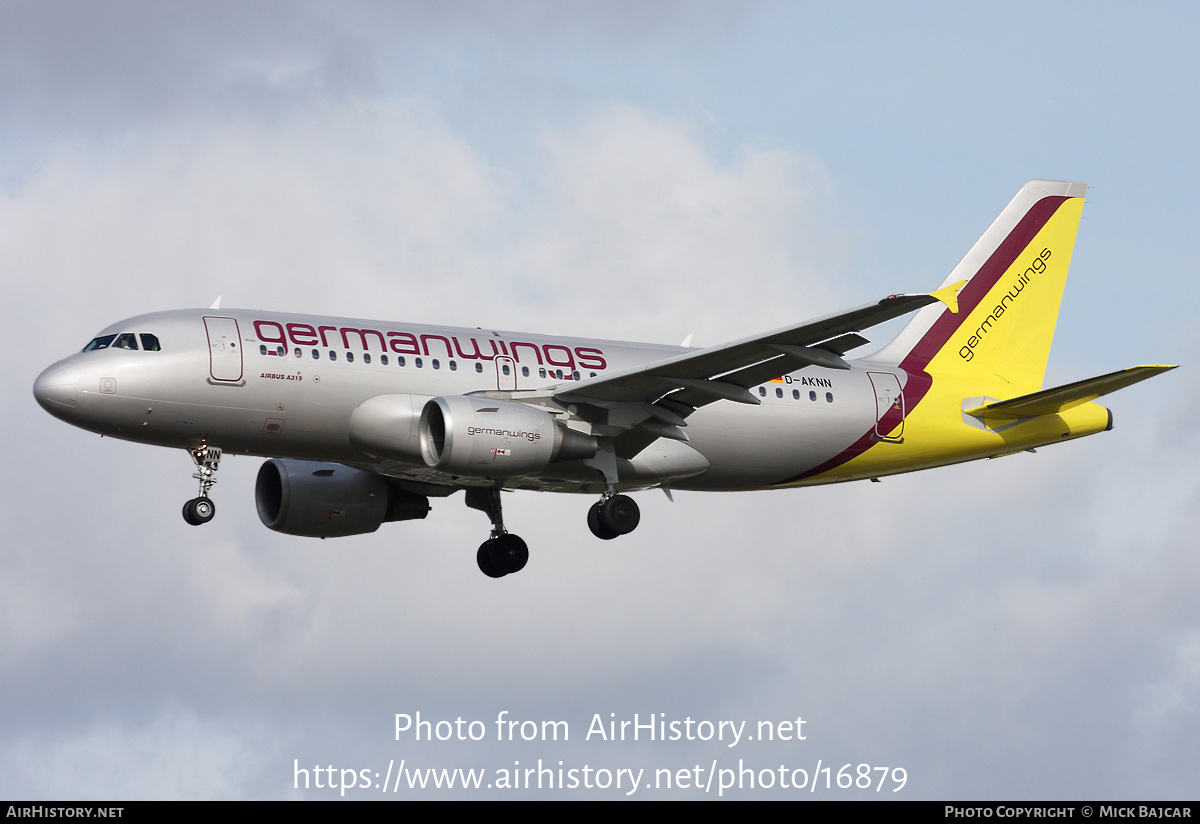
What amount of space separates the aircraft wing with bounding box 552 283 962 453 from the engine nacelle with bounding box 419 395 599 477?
1465 mm

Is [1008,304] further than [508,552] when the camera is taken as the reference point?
Yes

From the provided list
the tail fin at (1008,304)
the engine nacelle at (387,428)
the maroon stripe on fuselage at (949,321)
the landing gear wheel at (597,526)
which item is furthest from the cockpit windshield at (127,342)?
the tail fin at (1008,304)

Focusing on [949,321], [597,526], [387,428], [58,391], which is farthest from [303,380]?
[949,321]

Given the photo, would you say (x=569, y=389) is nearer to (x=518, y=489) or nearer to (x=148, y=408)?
(x=518, y=489)

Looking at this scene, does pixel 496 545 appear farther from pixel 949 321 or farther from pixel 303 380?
pixel 949 321

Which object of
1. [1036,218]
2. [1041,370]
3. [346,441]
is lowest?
[346,441]

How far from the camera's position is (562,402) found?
36.4 meters

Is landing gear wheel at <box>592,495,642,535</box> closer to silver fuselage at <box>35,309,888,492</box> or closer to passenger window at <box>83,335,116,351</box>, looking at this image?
silver fuselage at <box>35,309,888,492</box>

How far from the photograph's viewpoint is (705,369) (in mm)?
35156

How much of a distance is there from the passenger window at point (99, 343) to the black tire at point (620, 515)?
11.4 meters

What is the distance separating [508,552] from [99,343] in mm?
11528

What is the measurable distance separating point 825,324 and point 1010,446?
1170 centimetres

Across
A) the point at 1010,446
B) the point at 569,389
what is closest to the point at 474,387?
the point at 569,389

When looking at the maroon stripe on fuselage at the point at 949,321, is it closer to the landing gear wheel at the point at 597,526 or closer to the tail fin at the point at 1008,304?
the tail fin at the point at 1008,304
